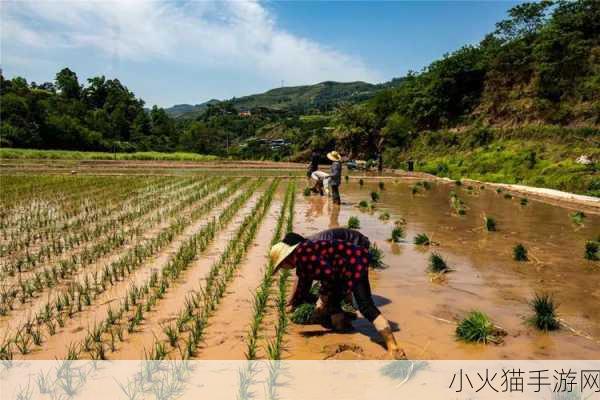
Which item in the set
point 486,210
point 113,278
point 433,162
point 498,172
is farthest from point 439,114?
point 113,278

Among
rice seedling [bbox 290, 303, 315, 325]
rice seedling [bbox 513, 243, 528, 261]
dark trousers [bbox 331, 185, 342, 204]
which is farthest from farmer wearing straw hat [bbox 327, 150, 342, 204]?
rice seedling [bbox 290, 303, 315, 325]

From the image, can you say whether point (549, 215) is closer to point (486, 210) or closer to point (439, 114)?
point (486, 210)

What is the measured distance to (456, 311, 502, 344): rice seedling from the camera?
14.9 feet

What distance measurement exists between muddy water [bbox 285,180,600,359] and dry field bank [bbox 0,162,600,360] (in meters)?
0.02

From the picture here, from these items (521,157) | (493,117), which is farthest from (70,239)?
(493,117)

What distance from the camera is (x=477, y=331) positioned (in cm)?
455

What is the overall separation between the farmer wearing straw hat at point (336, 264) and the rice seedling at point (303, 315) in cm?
60

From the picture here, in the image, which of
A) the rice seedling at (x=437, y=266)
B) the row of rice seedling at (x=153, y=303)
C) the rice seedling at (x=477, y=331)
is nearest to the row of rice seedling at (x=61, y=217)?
the row of rice seedling at (x=153, y=303)

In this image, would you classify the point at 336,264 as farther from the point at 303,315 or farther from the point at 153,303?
the point at 153,303

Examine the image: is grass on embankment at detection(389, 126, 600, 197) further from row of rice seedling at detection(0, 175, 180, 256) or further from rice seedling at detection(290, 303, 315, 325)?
row of rice seedling at detection(0, 175, 180, 256)

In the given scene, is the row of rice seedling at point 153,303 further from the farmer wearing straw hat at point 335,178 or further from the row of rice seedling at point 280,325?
the farmer wearing straw hat at point 335,178

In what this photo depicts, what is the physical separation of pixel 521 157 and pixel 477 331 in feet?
77.3

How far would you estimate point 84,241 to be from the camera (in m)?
8.88

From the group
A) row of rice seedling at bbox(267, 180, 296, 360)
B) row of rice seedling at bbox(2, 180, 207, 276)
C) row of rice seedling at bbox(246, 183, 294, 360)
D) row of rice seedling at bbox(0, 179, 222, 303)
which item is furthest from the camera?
row of rice seedling at bbox(2, 180, 207, 276)
